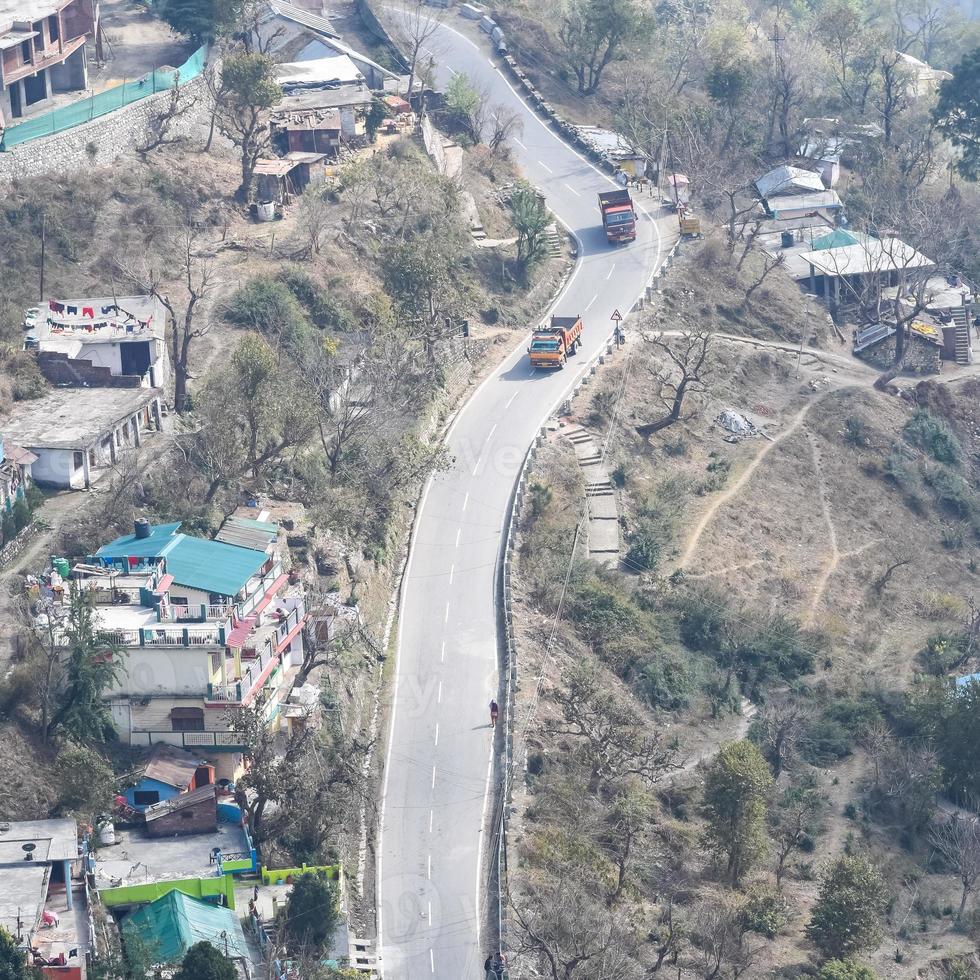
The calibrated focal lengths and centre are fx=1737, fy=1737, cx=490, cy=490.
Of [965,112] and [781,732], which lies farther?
[965,112]

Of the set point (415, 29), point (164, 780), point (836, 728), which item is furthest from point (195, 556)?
point (415, 29)

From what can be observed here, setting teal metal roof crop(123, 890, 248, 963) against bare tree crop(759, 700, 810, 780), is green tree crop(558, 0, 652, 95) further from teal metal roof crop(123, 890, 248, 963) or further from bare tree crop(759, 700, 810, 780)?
teal metal roof crop(123, 890, 248, 963)

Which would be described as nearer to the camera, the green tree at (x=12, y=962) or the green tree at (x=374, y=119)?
the green tree at (x=12, y=962)

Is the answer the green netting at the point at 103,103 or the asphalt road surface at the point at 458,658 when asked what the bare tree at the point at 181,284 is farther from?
the asphalt road surface at the point at 458,658

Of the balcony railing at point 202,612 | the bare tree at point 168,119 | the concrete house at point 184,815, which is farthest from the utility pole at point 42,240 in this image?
the concrete house at point 184,815

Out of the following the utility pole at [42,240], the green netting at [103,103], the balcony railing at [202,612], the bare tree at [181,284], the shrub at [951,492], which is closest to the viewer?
the balcony railing at [202,612]

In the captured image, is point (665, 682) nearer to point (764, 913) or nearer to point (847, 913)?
point (764, 913)

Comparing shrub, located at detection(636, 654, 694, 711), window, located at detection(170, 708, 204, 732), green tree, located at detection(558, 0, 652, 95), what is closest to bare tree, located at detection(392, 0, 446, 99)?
green tree, located at detection(558, 0, 652, 95)
